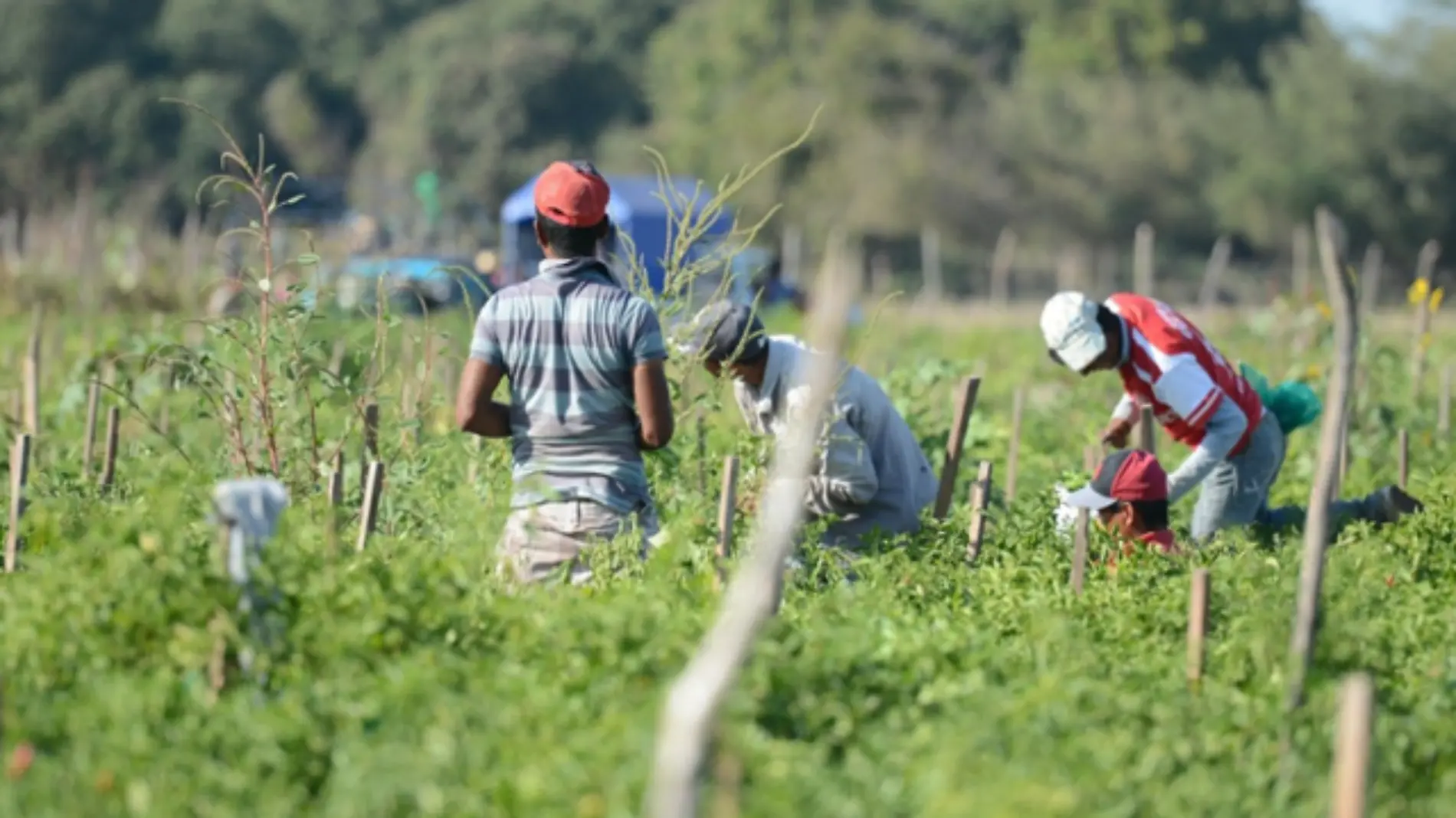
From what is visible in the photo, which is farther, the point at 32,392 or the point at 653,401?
the point at 32,392

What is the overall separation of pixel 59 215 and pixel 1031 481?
22700 millimetres

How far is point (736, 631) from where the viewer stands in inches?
133

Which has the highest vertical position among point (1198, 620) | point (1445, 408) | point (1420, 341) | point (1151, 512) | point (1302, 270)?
point (1302, 270)

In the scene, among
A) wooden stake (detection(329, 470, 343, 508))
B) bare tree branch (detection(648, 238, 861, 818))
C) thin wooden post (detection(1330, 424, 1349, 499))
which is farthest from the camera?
thin wooden post (detection(1330, 424, 1349, 499))

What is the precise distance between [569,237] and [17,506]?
168 centimetres

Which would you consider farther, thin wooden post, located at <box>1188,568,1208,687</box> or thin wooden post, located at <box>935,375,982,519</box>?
thin wooden post, located at <box>935,375,982,519</box>

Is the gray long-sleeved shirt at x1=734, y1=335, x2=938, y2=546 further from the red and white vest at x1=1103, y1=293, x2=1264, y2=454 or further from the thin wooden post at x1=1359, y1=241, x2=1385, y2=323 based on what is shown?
the thin wooden post at x1=1359, y1=241, x2=1385, y2=323

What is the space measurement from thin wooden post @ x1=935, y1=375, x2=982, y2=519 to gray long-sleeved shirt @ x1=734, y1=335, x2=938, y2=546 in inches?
9.1

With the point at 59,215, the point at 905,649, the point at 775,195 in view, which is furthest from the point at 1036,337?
the point at 775,195

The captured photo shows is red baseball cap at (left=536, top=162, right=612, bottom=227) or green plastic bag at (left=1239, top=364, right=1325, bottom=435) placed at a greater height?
red baseball cap at (left=536, top=162, right=612, bottom=227)

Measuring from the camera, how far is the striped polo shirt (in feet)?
17.9

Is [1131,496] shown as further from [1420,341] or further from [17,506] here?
[1420,341]

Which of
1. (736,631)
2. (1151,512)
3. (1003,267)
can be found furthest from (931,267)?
(736,631)

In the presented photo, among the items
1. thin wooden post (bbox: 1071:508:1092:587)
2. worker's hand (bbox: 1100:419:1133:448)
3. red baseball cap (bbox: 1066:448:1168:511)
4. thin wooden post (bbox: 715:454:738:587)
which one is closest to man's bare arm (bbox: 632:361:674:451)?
thin wooden post (bbox: 715:454:738:587)
